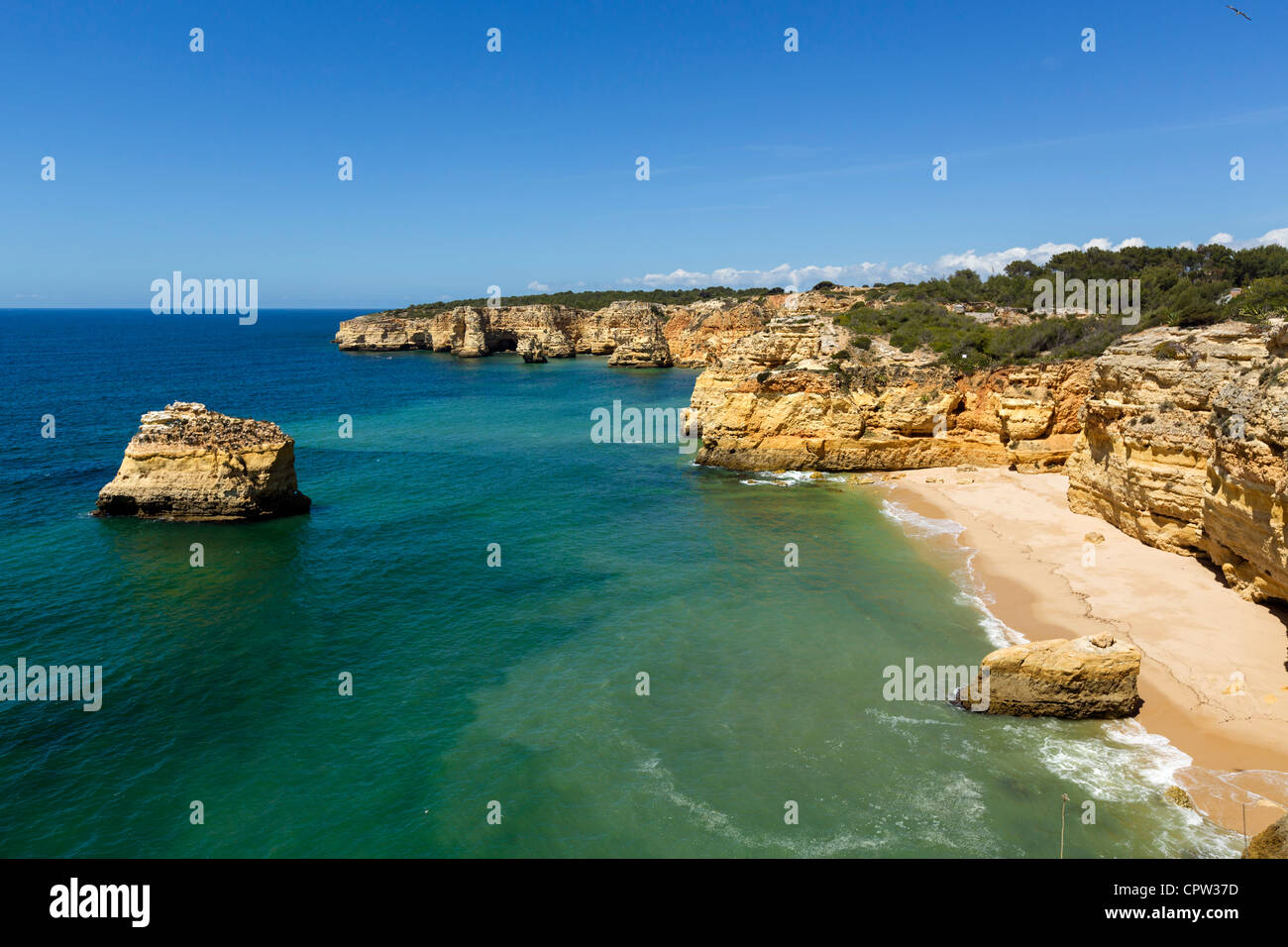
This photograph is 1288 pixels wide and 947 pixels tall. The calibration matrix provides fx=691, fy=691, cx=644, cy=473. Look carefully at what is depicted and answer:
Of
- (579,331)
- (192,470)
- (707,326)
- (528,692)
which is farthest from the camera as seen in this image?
(579,331)

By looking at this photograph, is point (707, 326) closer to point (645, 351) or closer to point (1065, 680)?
point (645, 351)

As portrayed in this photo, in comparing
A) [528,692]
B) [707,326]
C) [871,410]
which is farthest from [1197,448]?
[707,326]

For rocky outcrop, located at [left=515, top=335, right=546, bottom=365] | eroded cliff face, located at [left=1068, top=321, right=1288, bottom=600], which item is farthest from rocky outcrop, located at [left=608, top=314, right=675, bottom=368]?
eroded cliff face, located at [left=1068, top=321, right=1288, bottom=600]

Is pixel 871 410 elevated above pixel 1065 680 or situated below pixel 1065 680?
above

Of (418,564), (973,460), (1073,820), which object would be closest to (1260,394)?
(1073,820)

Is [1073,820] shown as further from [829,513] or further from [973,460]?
[973,460]

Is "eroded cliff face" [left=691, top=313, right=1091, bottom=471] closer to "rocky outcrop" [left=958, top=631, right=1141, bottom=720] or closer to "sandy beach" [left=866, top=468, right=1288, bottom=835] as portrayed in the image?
"sandy beach" [left=866, top=468, right=1288, bottom=835]

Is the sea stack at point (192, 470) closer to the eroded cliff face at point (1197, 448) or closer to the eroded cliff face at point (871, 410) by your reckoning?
the eroded cliff face at point (871, 410)
